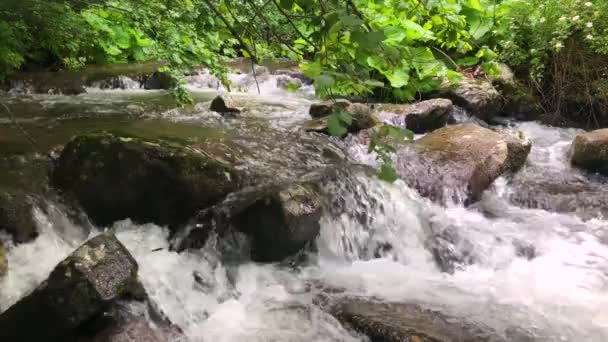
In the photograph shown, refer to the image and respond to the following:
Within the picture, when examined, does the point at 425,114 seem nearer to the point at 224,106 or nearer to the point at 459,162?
the point at 459,162

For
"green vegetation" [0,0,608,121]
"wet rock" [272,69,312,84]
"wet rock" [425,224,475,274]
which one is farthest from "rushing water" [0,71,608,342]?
"wet rock" [272,69,312,84]

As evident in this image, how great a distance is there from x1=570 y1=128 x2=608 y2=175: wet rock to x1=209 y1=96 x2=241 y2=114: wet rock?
474 centimetres

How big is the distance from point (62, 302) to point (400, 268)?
2808 mm

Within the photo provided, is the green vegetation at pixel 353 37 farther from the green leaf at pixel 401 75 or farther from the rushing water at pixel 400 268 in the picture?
the rushing water at pixel 400 268

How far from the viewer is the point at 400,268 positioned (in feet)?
14.6

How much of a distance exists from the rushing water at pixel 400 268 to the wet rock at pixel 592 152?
489mm

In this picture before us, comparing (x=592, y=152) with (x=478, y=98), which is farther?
(x=478, y=98)

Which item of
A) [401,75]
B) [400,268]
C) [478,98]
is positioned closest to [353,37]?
[401,75]

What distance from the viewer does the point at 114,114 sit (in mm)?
6738

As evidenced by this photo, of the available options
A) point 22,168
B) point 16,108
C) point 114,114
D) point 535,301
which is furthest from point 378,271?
point 16,108

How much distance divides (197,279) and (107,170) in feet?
3.91

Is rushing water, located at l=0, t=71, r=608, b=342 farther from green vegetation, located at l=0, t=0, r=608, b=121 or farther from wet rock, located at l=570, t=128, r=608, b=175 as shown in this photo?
green vegetation, located at l=0, t=0, r=608, b=121

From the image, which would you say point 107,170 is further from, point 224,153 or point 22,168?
point 224,153

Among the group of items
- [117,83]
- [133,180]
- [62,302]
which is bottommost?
[62,302]
